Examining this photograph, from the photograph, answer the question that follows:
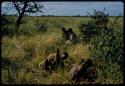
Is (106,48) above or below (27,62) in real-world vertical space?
above

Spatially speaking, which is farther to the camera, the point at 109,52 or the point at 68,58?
the point at 68,58

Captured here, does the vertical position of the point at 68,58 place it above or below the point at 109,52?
below

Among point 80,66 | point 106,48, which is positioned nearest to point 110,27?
point 106,48

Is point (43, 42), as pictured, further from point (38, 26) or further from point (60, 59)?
point (38, 26)

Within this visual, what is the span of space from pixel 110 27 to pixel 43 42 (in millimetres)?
A: 2865

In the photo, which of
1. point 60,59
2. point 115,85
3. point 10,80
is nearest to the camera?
point 115,85

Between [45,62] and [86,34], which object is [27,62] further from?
[86,34]

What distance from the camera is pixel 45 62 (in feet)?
27.1

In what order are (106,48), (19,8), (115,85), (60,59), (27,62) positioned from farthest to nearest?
1. (19,8)
2. (27,62)
3. (60,59)
4. (106,48)
5. (115,85)

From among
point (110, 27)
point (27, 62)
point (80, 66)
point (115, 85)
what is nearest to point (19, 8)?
point (27, 62)

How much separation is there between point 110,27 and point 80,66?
4.82 ft

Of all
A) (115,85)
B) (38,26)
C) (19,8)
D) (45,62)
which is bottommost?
(38,26)

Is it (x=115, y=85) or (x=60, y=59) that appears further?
(x=60, y=59)

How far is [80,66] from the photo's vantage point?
731cm
